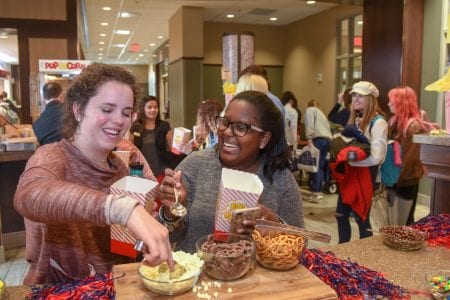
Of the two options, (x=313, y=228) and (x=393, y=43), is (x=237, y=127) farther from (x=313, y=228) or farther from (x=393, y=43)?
(x=393, y=43)

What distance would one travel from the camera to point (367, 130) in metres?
3.30

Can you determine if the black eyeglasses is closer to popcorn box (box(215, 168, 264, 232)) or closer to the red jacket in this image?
popcorn box (box(215, 168, 264, 232))

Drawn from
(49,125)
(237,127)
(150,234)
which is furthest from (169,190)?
(49,125)

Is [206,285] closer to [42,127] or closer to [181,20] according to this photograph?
[42,127]

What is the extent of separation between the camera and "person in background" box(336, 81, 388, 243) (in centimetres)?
320

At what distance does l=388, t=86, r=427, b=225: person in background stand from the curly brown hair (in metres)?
2.83

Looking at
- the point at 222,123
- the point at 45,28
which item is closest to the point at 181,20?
the point at 45,28

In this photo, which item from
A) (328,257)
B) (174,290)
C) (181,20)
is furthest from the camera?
(181,20)

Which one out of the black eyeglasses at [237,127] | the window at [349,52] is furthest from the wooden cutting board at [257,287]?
the window at [349,52]

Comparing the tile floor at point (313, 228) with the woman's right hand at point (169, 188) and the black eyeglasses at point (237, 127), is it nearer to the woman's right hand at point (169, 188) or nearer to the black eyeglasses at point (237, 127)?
the black eyeglasses at point (237, 127)

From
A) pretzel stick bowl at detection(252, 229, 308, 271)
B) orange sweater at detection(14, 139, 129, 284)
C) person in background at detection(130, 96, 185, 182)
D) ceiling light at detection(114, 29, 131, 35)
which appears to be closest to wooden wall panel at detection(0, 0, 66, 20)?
person in background at detection(130, 96, 185, 182)

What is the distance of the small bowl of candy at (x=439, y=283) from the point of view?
1.23 m

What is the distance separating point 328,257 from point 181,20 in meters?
7.66

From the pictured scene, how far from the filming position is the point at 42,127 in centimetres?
368
